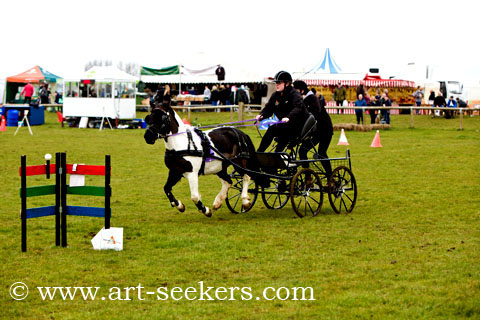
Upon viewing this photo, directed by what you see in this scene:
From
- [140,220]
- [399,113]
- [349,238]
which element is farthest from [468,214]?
[399,113]

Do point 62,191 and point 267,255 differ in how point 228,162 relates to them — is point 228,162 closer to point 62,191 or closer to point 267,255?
point 267,255

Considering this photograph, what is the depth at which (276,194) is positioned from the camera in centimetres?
1294

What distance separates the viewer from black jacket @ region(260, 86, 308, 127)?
11875 millimetres

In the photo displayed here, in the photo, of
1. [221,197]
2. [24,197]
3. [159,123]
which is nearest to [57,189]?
[24,197]

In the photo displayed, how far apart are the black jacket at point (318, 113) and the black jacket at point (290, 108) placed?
87 cm

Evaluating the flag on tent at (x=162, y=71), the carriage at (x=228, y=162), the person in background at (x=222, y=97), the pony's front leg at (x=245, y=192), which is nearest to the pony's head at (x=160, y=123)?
the carriage at (x=228, y=162)

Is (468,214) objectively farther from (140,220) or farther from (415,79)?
(415,79)

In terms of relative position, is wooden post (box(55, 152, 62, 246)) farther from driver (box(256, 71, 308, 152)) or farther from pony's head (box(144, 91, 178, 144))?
driver (box(256, 71, 308, 152))

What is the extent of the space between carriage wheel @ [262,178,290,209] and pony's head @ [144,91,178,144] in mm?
2069

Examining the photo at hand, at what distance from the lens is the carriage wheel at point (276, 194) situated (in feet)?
39.9

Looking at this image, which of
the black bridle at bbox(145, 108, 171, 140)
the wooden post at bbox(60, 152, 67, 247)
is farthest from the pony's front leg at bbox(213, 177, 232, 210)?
the wooden post at bbox(60, 152, 67, 247)

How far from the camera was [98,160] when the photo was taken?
20656 mm

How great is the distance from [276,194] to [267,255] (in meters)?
3.95

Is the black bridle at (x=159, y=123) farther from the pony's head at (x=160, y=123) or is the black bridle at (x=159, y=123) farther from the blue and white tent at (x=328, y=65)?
the blue and white tent at (x=328, y=65)
